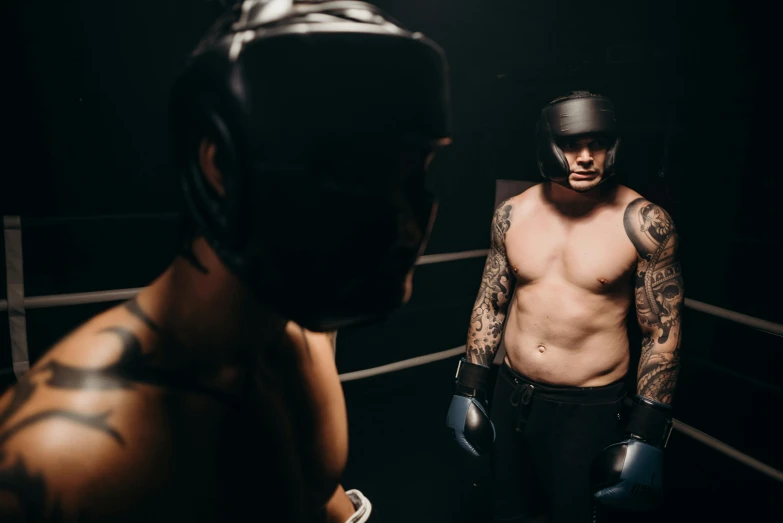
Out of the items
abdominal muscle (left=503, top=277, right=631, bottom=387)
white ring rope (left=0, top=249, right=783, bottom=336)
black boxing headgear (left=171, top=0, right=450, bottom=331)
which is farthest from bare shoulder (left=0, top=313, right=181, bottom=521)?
abdominal muscle (left=503, top=277, right=631, bottom=387)

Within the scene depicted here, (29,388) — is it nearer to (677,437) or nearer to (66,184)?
(66,184)

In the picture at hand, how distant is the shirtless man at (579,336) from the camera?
1.76m

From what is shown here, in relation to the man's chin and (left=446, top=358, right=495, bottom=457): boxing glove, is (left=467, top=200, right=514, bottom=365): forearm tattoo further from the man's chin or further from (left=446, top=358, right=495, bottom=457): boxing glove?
the man's chin

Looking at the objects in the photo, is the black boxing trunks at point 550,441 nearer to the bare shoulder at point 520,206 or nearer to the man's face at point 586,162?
the bare shoulder at point 520,206

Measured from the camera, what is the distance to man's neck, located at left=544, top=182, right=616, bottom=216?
6.24 feet

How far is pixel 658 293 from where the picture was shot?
69.6 inches

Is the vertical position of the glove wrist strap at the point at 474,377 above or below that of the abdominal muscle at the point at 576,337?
below

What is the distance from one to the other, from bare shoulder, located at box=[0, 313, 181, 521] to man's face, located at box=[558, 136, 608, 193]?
5.33 feet

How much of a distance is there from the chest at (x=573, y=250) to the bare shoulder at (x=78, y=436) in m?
1.62

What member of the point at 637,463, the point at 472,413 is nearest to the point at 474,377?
the point at 472,413

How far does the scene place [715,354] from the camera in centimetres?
238

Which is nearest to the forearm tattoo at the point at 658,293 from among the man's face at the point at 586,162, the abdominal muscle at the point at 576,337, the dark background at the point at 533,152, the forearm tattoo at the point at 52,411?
the abdominal muscle at the point at 576,337

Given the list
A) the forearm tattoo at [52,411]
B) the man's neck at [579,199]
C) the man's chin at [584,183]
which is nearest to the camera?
the forearm tattoo at [52,411]

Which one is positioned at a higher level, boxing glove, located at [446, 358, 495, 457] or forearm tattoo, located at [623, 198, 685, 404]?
forearm tattoo, located at [623, 198, 685, 404]
